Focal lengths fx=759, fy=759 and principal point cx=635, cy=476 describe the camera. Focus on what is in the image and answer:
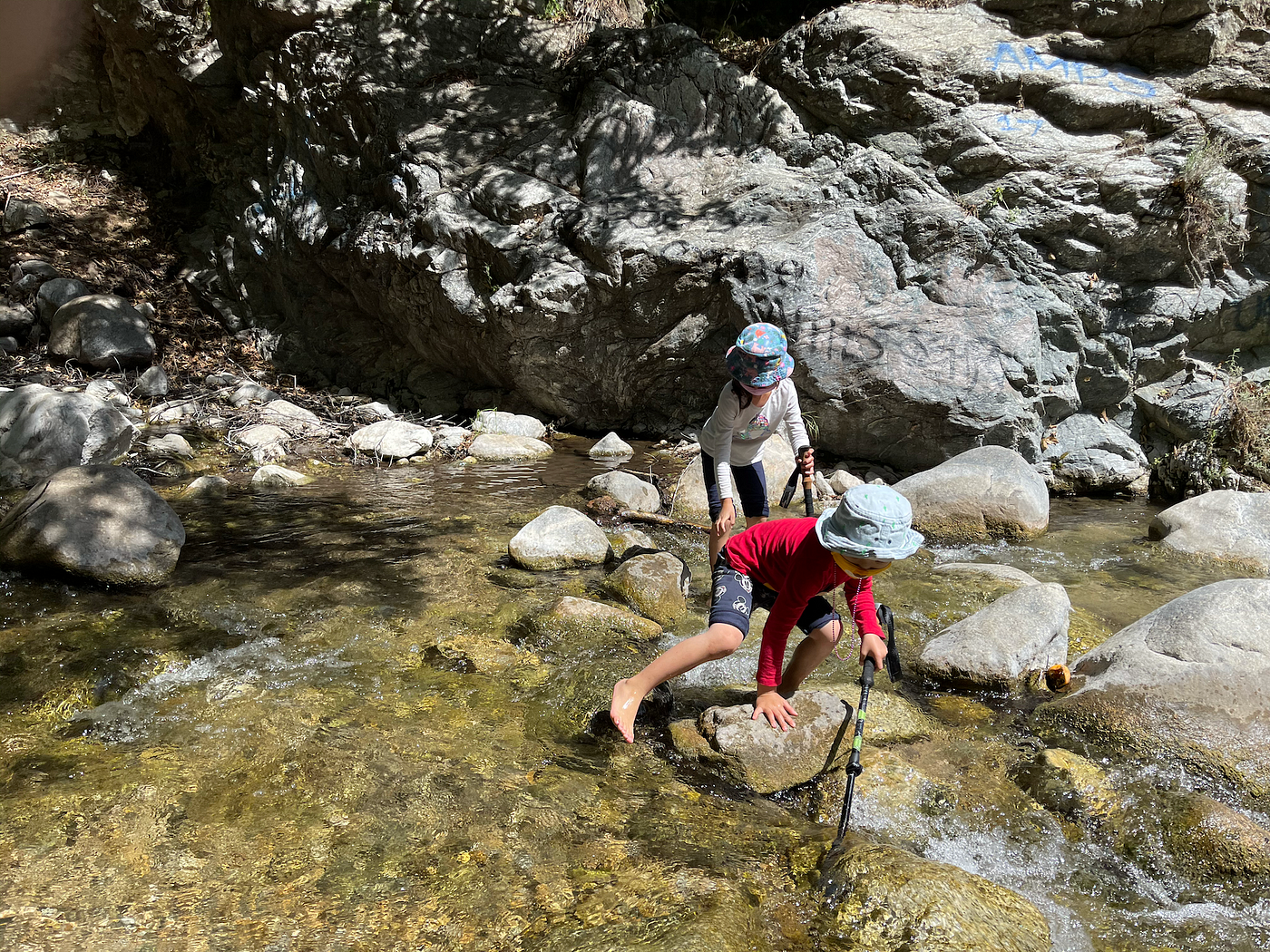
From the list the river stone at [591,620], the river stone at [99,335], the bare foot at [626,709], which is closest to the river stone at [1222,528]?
the river stone at [591,620]

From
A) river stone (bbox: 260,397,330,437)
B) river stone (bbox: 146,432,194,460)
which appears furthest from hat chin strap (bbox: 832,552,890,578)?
river stone (bbox: 260,397,330,437)

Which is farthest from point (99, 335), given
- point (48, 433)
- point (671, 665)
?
point (671, 665)

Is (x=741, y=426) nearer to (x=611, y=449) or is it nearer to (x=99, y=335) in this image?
(x=611, y=449)

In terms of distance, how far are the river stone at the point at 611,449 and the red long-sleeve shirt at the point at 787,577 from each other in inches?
236

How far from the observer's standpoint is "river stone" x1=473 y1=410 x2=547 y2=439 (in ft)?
33.9

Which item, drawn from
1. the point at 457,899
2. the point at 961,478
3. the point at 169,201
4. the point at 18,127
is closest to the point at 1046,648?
the point at 961,478

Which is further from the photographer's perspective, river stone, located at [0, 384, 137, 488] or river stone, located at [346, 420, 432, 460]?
river stone, located at [346, 420, 432, 460]

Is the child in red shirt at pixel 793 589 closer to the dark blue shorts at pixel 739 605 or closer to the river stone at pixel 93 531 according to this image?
the dark blue shorts at pixel 739 605

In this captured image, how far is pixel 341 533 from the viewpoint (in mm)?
6250

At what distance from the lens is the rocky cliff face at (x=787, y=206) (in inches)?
342

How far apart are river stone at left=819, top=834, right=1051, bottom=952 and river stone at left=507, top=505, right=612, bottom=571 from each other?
3325 millimetres

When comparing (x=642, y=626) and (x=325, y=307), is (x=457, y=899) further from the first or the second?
(x=325, y=307)

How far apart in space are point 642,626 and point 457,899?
234 centimetres

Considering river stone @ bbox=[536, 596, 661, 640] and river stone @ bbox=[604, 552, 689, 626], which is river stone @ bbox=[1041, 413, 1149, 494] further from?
river stone @ bbox=[536, 596, 661, 640]
